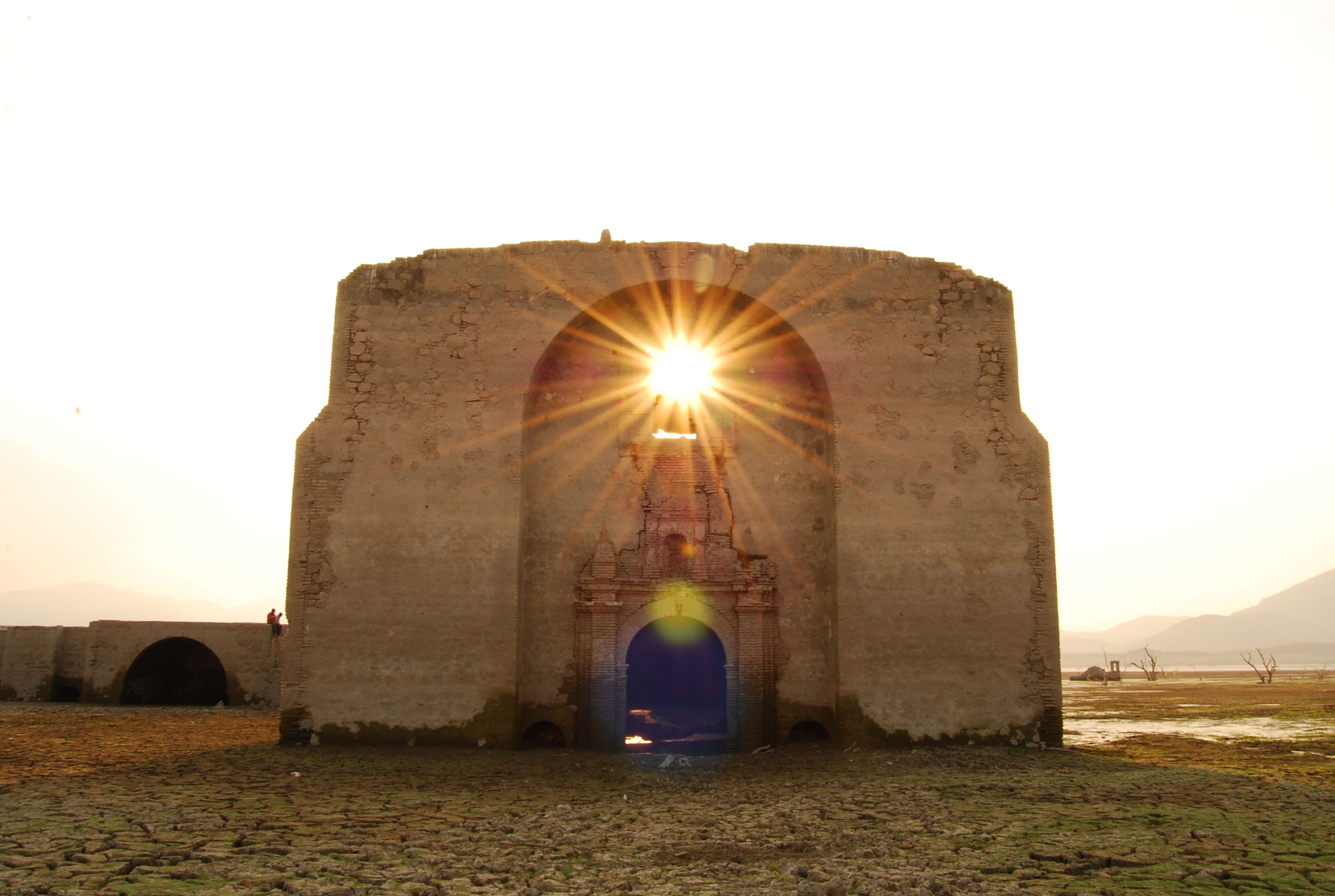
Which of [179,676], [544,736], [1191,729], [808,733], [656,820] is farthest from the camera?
[179,676]

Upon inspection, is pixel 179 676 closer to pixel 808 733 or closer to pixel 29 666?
pixel 29 666

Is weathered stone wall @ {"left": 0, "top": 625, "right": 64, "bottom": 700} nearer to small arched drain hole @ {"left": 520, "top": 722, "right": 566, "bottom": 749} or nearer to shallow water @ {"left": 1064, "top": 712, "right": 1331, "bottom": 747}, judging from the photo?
small arched drain hole @ {"left": 520, "top": 722, "right": 566, "bottom": 749}

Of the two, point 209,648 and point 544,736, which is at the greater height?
point 209,648

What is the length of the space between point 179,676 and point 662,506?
43.0ft

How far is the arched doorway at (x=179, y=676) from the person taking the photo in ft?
58.4

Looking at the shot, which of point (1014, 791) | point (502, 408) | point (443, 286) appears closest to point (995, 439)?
point (1014, 791)

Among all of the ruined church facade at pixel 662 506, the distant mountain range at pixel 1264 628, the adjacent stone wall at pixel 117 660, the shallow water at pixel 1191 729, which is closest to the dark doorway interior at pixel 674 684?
the ruined church facade at pixel 662 506

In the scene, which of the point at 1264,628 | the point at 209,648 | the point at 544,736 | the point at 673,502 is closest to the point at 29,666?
the point at 209,648

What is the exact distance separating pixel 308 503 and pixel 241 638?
770 centimetres

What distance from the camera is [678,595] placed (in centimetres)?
1065

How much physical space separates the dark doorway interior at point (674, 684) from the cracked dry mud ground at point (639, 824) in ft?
12.6

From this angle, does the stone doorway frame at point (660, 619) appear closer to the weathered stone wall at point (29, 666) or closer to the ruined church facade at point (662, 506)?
the ruined church facade at point (662, 506)

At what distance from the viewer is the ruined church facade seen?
1001 cm

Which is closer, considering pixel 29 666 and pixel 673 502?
pixel 673 502
